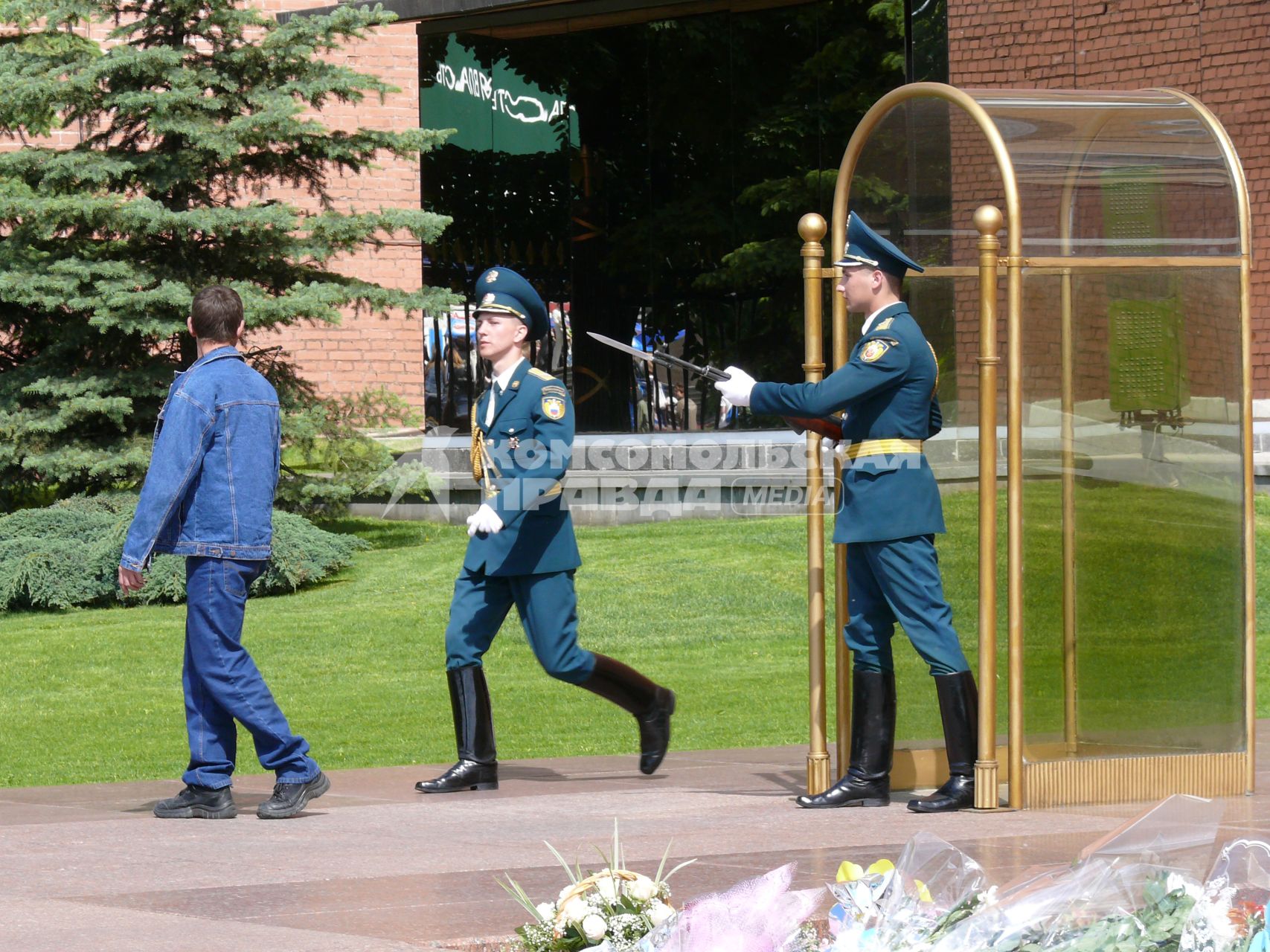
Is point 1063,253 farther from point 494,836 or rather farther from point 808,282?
point 494,836

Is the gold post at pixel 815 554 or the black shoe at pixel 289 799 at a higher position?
the gold post at pixel 815 554

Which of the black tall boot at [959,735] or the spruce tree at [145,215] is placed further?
the spruce tree at [145,215]

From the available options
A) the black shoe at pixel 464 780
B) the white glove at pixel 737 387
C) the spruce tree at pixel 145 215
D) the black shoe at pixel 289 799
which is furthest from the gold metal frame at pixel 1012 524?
the spruce tree at pixel 145 215

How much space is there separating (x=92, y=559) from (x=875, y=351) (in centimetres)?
1012

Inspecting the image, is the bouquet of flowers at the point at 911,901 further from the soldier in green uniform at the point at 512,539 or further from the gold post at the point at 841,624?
the soldier in green uniform at the point at 512,539

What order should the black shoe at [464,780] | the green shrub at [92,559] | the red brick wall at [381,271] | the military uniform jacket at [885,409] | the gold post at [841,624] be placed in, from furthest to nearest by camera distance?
the red brick wall at [381,271] → the green shrub at [92,559] → the black shoe at [464,780] → the gold post at [841,624] → the military uniform jacket at [885,409]

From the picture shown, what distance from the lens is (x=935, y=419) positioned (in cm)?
648

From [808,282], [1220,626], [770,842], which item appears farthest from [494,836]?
[1220,626]

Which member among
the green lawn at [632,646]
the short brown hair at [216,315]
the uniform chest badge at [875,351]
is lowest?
the green lawn at [632,646]

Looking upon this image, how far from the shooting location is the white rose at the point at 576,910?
3307 mm

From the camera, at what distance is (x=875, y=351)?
623 cm

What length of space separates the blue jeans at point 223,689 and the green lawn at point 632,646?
1889 millimetres

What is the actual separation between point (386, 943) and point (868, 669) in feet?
9.06

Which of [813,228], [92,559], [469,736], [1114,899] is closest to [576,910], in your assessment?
[1114,899]
